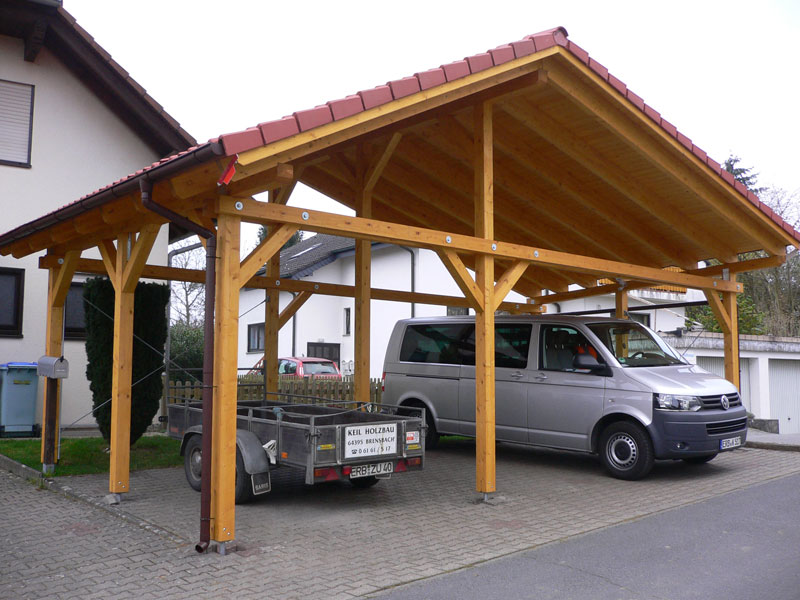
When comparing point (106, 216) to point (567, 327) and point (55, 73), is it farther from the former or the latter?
point (55, 73)

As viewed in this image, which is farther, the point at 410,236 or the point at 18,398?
the point at 18,398

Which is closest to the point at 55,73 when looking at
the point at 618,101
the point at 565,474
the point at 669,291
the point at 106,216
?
the point at 106,216

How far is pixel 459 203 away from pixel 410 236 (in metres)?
4.65

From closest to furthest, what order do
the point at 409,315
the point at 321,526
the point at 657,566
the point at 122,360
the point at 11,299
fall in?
the point at 657,566 → the point at 321,526 → the point at 122,360 → the point at 11,299 → the point at 409,315

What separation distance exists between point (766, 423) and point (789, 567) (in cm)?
1091

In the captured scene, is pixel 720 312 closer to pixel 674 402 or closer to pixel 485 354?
pixel 674 402

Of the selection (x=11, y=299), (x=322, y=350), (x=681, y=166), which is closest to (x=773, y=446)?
(x=681, y=166)

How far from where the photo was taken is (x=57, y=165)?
1375cm

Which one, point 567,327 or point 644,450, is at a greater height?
point 567,327

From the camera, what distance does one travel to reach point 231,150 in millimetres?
5629

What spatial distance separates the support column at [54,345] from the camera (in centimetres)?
933

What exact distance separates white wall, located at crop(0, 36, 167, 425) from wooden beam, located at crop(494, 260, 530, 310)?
8.31m

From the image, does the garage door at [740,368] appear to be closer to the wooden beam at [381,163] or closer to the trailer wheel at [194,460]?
the wooden beam at [381,163]

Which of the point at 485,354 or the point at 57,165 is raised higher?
the point at 57,165
